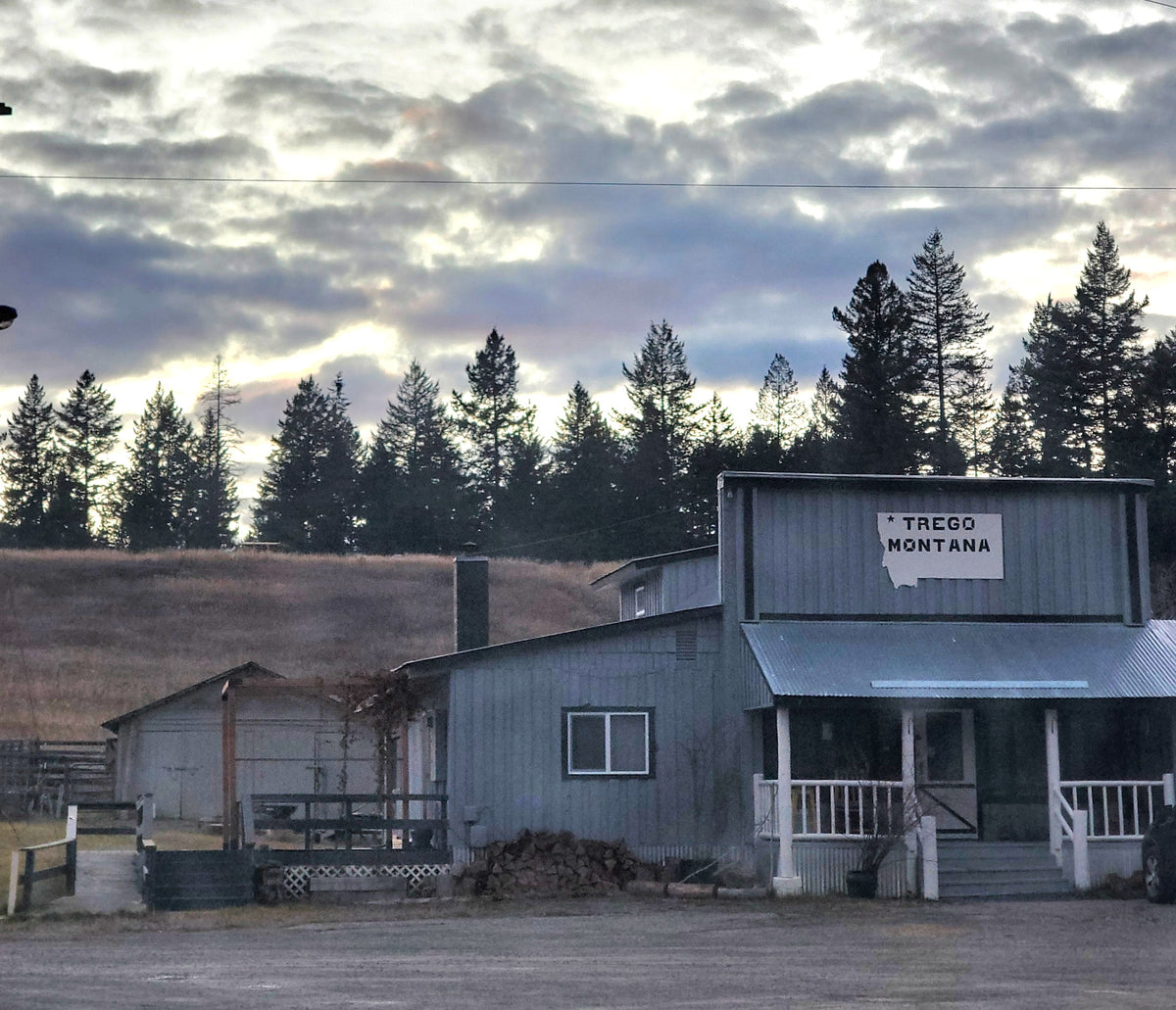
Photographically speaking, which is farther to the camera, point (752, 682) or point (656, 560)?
point (656, 560)

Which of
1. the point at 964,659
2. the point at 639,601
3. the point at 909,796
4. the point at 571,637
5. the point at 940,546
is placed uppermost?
the point at 940,546

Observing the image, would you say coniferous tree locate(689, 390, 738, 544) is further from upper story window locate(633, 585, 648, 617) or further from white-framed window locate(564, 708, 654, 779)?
white-framed window locate(564, 708, 654, 779)

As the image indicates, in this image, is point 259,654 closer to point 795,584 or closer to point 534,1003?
point 795,584

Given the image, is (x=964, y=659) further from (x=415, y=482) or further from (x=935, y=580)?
(x=415, y=482)

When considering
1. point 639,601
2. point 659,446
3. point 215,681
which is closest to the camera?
point 639,601

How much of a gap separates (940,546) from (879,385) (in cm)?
4483

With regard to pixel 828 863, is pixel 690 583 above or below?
above

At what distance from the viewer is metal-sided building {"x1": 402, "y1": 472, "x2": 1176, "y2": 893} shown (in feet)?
79.7

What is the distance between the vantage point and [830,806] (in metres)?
24.4

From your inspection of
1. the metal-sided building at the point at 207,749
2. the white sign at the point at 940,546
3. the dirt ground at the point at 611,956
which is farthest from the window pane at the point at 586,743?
the metal-sided building at the point at 207,749

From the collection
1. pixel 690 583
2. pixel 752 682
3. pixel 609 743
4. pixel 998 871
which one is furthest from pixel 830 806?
pixel 690 583

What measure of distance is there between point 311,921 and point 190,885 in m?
2.97

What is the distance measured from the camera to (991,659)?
998 inches

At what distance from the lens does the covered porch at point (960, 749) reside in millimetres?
23766
